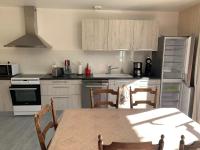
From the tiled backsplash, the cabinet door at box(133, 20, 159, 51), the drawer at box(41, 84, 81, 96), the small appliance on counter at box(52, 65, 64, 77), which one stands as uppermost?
the cabinet door at box(133, 20, 159, 51)

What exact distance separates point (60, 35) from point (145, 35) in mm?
1934

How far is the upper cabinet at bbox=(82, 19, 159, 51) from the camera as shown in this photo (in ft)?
11.8

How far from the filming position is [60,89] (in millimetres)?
3518

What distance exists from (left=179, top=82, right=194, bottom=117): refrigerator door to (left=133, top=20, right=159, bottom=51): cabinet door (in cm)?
105

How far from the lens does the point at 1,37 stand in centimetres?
376

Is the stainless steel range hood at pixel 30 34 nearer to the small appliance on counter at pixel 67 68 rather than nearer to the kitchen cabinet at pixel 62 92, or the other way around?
the small appliance on counter at pixel 67 68

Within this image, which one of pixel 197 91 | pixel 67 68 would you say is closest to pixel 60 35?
pixel 67 68

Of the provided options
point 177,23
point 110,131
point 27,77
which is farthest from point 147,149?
point 177,23

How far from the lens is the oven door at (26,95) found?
334 cm

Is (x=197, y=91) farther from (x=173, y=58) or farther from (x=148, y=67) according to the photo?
(x=148, y=67)

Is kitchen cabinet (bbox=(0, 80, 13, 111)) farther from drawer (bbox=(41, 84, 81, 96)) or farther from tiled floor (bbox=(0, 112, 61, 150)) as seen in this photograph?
drawer (bbox=(41, 84, 81, 96))

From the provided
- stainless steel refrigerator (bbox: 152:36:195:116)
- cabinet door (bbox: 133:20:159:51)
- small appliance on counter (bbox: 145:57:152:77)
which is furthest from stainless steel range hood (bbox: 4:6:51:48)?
stainless steel refrigerator (bbox: 152:36:195:116)

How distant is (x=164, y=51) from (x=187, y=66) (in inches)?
20.7

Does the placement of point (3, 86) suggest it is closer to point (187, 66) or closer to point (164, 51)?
point (164, 51)
